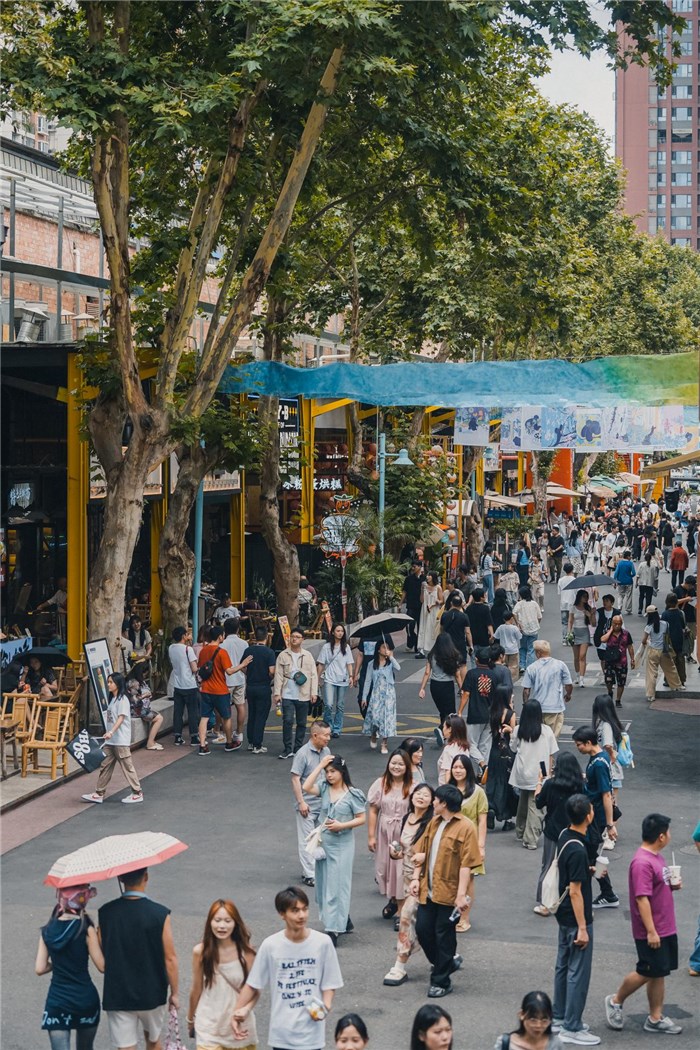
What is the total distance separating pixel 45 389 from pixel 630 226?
35901mm

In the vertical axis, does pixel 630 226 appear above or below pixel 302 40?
above

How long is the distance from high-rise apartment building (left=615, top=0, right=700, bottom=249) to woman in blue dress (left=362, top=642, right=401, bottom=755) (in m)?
129

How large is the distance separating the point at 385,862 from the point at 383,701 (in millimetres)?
5552

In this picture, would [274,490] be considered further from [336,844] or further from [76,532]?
[336,844]

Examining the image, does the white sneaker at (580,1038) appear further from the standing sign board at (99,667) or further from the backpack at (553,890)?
the standing sign board at (99,667)

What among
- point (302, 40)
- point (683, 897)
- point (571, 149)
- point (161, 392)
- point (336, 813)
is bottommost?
point (683, 897)

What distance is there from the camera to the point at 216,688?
54.8 feet

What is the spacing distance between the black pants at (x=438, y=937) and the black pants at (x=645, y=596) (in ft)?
73.7

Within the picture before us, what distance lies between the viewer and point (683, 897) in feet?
37.1

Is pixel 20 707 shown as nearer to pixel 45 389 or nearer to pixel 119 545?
pixel 119 545

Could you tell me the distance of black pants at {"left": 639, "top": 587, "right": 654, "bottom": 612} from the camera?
3078cm

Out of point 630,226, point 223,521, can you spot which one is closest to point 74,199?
point 223,521

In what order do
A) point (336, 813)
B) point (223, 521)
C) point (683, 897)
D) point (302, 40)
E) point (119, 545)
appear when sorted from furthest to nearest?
point (223, 521), point (119, 545), point (302, 40), point (683, 897), point (336, 813)

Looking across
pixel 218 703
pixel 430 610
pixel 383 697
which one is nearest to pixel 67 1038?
pixel 383 697
